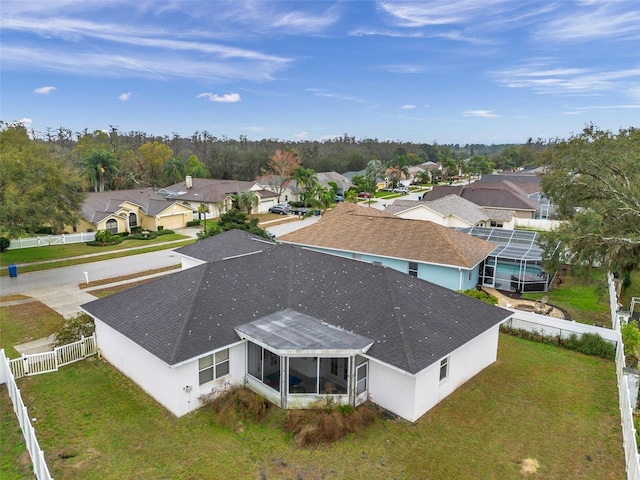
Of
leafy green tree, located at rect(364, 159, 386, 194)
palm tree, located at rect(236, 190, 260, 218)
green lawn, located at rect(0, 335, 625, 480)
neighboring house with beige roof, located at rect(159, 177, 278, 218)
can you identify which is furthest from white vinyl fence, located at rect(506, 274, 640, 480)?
leafy green tree, located at rect(364, 159, 386, 194)

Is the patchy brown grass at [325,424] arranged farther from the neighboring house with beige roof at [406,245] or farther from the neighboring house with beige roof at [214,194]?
the neighboring house with beige roof at [214,194]

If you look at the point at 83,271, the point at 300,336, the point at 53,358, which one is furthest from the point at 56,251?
the point at 300,336

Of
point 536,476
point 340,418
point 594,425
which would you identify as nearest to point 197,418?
point 340,418

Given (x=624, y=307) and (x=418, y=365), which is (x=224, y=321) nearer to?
(x=418, y=365)

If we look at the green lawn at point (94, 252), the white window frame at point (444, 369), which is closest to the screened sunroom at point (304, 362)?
the white window frame at point (444, 369)

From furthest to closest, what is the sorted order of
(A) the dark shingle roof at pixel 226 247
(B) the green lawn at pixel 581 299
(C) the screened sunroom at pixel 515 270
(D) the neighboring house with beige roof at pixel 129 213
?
(D) the neighboring house with beige roof at pixel 129 213 → (C) the screened sunroom at pixel 515 270 → (A) the dark shingle roof at pixel 226 247 → (B) the green lawn at pixel 581 299

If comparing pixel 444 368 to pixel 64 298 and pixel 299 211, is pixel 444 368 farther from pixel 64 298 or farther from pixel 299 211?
pixel 299 211
